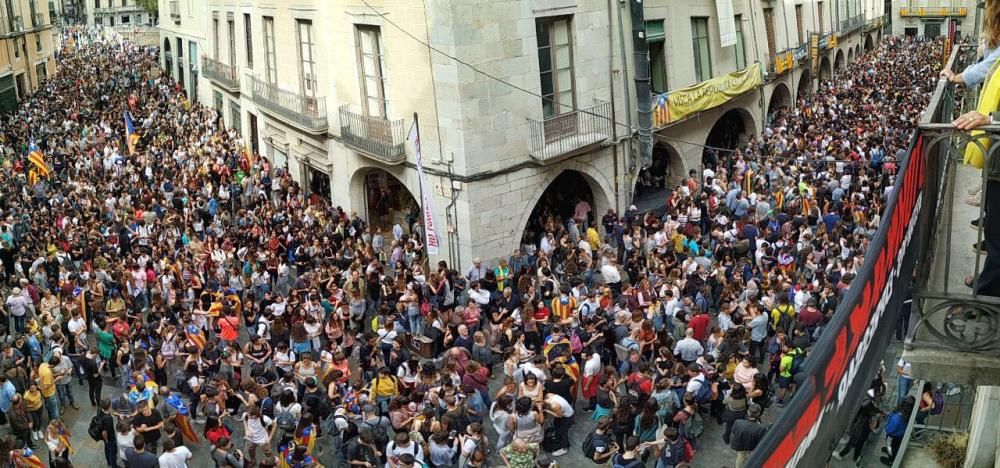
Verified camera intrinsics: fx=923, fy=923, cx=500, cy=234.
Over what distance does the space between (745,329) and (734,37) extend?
54.7ft

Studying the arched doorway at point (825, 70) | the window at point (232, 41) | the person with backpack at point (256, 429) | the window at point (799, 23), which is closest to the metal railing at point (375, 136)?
the person with backpack at point (256, 429)

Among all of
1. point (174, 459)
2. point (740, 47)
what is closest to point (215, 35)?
point (740, 47)

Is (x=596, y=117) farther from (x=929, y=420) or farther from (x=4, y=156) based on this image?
(x=4, y=156)

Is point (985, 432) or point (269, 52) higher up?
point (269, 52)

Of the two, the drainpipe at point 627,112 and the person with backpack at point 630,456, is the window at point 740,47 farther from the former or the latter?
the person with backpack at point 630,456

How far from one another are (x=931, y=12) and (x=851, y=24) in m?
28.2

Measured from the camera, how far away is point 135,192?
2578 cm

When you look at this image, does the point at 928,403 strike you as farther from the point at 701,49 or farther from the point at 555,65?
the point at 701,49

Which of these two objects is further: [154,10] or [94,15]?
[94,15]

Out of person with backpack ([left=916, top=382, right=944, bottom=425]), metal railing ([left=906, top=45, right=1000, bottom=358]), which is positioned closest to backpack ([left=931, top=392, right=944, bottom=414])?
person with backpack ([left=916, top=382, right=944, bottom=425])

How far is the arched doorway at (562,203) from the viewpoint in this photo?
23.4m

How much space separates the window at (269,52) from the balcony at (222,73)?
479 cm

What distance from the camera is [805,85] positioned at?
134 ft

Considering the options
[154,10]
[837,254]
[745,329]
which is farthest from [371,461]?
[154,10]
